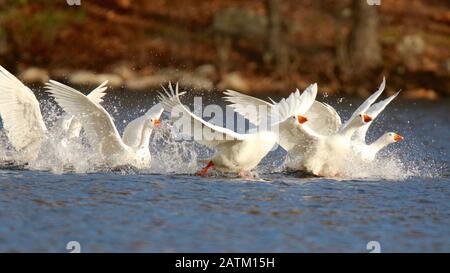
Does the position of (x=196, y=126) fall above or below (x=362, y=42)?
below

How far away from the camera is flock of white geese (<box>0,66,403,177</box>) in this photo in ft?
42.5

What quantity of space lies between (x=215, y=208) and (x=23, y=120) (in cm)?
380

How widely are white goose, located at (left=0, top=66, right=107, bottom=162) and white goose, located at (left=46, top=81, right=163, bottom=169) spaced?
1.92 feet

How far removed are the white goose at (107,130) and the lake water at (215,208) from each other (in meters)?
0.25

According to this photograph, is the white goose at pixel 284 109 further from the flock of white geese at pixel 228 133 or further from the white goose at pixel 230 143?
the white goose at pixel 230 143

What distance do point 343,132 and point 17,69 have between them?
18491 mm

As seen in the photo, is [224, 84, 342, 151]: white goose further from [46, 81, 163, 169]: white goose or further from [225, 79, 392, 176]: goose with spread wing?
[46, 81, 163, 169]: white goose

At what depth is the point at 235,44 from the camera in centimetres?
3272

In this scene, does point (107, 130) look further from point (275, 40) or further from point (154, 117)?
point (275, 40)

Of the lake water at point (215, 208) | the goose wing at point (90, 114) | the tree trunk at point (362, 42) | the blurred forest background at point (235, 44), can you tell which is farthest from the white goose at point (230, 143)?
the tree trunk at point (362, 42)

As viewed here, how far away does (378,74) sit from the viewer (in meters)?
29.6

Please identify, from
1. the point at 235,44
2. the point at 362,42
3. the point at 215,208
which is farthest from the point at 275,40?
the point at 215,208

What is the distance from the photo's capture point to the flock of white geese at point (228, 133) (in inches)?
511

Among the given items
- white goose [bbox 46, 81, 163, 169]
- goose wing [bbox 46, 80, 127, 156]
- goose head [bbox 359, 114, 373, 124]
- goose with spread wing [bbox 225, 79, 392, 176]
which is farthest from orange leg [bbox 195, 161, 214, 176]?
goose head [bbox 359, 114, 373, 124]
